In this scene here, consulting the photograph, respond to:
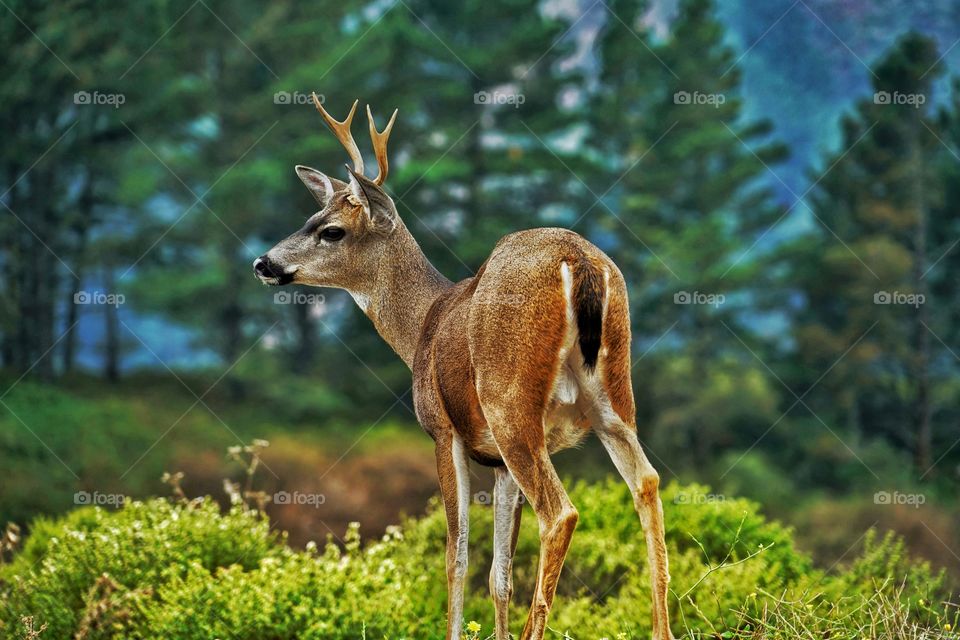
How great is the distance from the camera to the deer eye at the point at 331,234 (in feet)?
20.8

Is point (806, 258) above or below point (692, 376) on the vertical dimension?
above

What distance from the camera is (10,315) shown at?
17.2m

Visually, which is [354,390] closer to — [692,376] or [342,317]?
[342,317]

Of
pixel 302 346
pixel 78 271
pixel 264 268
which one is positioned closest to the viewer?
pixel 264 268

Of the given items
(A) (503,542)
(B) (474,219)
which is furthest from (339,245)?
(B) (474,219)

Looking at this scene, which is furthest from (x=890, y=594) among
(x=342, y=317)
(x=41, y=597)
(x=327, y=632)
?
(x=342, y=317)

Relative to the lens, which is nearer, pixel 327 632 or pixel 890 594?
pixel 327 632

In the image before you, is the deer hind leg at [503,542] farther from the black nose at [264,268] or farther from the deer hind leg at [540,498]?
the black nose at [264,268]

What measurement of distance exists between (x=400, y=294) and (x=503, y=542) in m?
1.49

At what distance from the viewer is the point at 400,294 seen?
253 inches

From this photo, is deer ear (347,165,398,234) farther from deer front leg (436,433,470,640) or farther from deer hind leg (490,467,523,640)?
deer hind leg (490,467,523,640)

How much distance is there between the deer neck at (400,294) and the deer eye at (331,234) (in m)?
0.27

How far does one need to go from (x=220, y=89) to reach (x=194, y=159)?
1.30 m

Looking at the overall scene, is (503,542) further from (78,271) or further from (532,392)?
(78,271)
